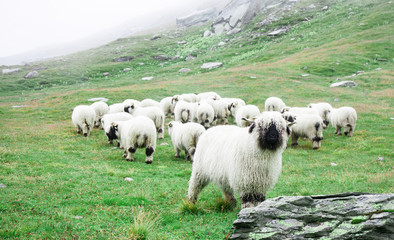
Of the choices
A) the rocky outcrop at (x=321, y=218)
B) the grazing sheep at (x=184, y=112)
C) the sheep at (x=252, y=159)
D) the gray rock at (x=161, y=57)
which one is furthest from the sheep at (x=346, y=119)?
the gray rock at (x=161, y=57)

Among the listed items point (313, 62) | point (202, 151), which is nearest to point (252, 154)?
point (202, 151)

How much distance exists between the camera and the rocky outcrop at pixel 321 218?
4285 mm

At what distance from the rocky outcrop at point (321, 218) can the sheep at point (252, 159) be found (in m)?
1.39

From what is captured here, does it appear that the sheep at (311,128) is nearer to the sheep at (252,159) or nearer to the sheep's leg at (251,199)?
the sheep at (252,159)

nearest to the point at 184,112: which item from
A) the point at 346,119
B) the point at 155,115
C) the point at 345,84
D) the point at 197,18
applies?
the point at 155,115

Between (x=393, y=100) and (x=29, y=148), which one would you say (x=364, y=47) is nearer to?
(x=393, y=100)

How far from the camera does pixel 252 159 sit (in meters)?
7.05

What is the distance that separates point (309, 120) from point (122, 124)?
11625 millimetres

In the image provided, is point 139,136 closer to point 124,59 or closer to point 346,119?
point 346,119

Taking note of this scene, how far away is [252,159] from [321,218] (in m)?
2.44

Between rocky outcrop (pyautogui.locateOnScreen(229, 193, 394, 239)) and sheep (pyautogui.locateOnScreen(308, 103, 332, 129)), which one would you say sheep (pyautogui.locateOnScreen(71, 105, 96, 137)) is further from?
sheep (pyautogui.locateOnScreen(308, 103, 332, 129))

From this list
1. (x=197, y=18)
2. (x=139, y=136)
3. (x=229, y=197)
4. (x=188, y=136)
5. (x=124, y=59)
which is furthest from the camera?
(x=197, y=18)

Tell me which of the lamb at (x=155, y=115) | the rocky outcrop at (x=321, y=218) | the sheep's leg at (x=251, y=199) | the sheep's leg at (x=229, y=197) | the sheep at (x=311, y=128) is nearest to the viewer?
the rocky outcrop at (x=321, y=218)

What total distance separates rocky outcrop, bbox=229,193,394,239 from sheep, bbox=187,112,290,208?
1390mm
